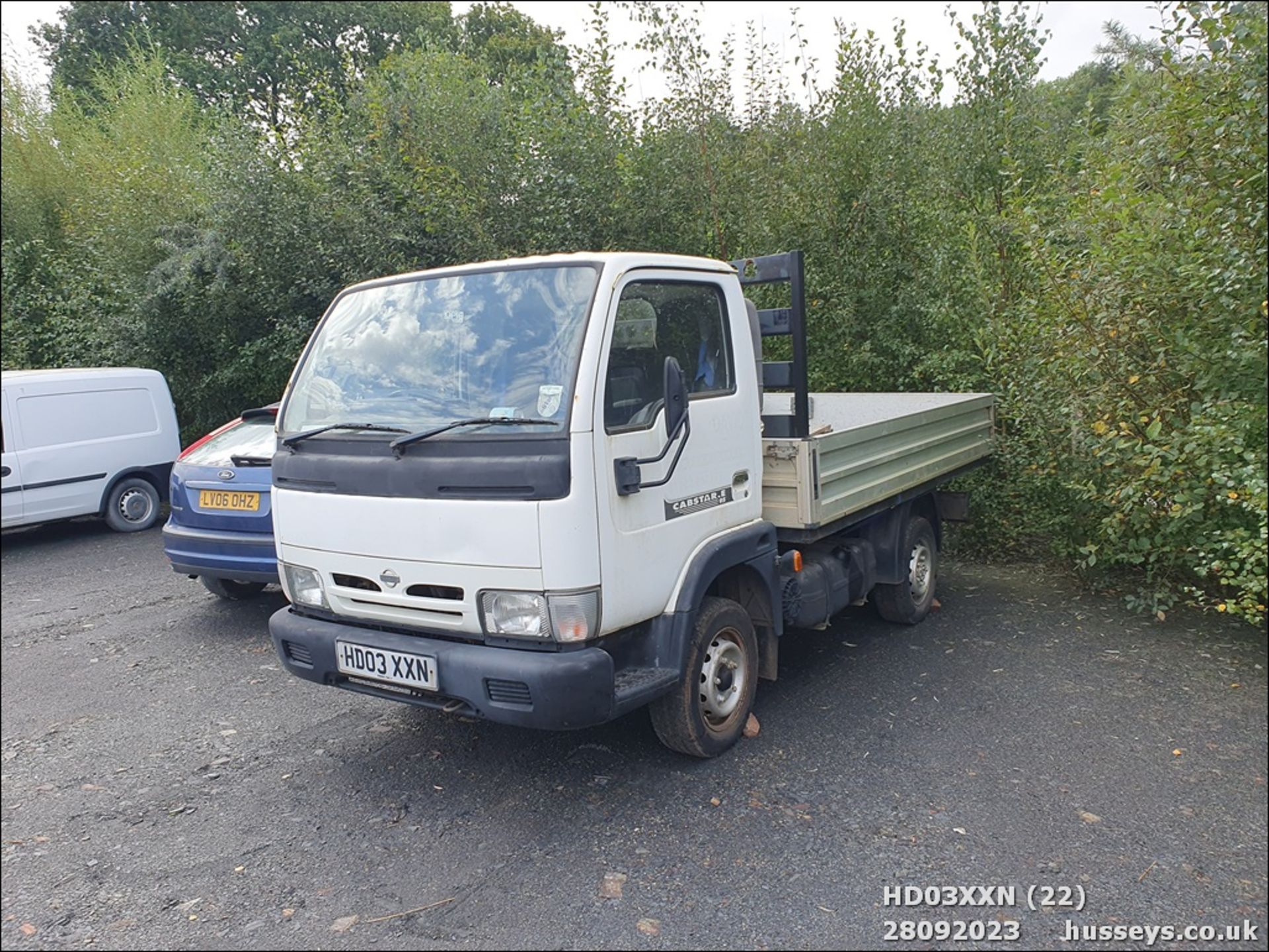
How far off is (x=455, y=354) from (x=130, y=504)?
208cm

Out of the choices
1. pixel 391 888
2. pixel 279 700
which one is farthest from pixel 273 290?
pixel 391 888

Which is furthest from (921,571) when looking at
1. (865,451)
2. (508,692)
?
(508,692)

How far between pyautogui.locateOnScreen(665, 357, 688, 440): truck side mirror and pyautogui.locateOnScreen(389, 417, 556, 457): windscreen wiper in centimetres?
53

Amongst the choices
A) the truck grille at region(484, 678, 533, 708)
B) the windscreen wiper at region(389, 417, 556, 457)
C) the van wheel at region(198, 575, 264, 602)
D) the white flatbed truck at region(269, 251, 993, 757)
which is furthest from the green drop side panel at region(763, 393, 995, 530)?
the van wheel at region(198, 575, 264, 602)

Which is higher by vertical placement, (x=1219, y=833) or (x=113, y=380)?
(x=113, y=380)

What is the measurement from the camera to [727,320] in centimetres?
437

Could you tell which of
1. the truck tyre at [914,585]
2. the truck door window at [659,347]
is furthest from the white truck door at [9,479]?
the truck tyre at [914,585]

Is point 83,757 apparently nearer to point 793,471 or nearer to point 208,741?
point 208,741

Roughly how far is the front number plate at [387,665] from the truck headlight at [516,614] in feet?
0.95

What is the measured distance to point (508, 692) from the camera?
11.1 ft

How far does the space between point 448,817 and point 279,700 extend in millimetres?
1859

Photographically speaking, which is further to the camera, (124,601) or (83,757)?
(124,601)

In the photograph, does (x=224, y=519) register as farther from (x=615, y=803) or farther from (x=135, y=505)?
(x=615, y=803)

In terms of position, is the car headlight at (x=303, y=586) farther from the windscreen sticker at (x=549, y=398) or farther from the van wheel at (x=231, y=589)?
the van wheel at (x=231, y=589)
